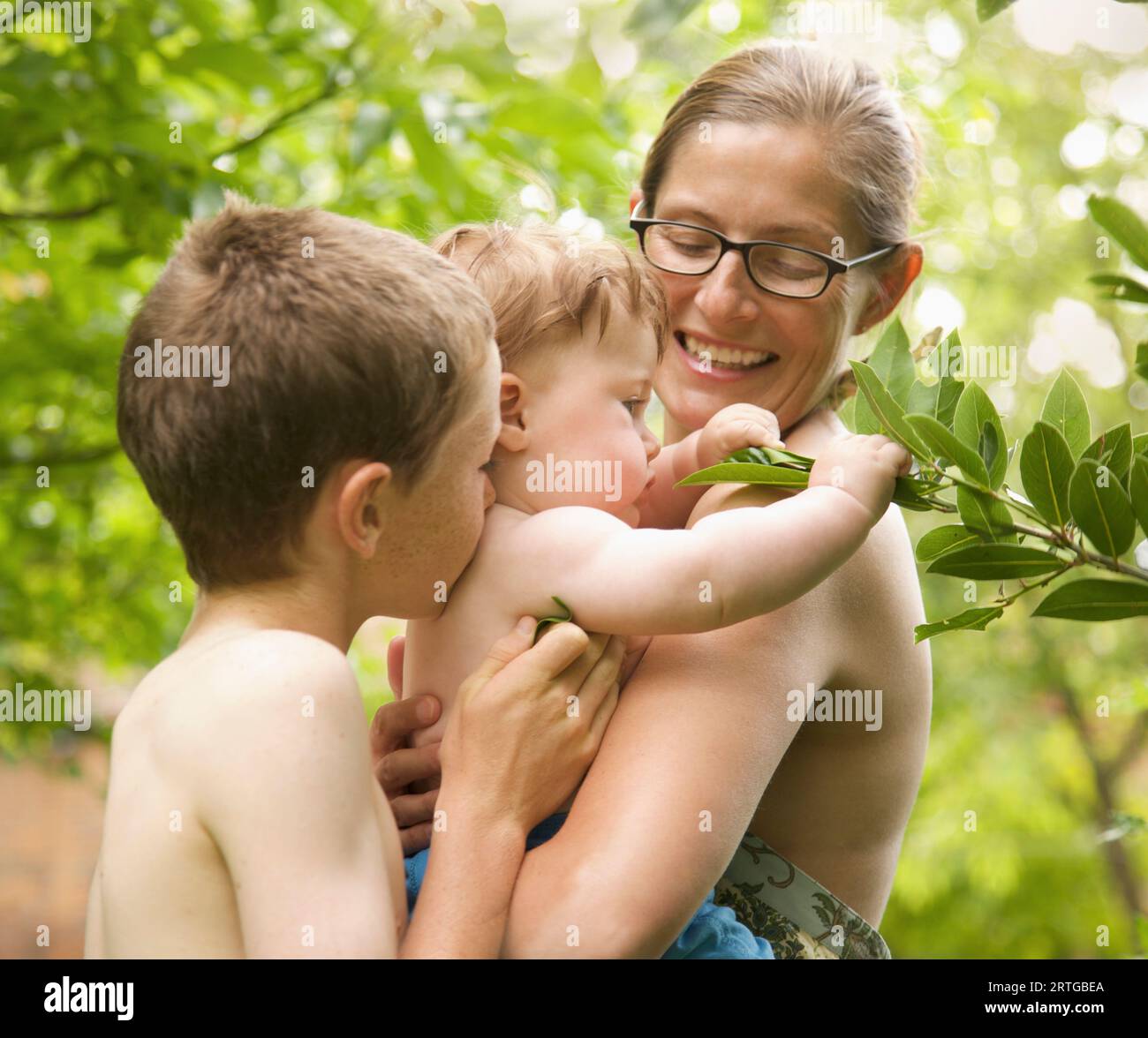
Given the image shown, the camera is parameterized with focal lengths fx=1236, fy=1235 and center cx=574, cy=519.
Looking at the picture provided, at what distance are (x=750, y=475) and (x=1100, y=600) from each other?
430mm

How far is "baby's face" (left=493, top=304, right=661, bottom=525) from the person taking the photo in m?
1.79

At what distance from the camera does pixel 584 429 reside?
1813mm

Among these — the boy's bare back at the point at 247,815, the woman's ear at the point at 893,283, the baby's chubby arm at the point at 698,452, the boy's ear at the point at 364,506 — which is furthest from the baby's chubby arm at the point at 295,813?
the woman's ear at the point at 893,283

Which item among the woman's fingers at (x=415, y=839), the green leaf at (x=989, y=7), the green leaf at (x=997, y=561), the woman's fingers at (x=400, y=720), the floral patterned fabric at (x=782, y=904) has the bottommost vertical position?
the floral patterned fabric at (x=782, y=904)

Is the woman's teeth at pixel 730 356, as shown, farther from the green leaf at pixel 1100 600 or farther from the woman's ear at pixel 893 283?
the green leaf at pixel 1100 600

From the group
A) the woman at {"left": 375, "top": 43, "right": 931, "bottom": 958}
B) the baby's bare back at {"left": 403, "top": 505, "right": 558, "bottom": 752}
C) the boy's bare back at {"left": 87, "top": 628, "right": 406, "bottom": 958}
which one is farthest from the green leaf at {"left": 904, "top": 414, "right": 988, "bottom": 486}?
the boy's bare back at {"left": 87, "top": 628, "right": 406, "bottom": 958}

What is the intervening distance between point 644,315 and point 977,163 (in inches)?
282

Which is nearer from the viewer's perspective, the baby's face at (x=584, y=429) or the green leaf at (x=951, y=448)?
the green leaf at (x=951, y=448)

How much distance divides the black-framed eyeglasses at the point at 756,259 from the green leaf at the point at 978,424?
2.21 ft

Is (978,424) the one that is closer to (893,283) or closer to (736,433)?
(736,433)

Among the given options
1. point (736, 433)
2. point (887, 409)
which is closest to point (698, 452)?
point (736, 433)

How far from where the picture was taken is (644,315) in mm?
1892

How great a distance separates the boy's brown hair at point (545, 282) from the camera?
1.81 meters

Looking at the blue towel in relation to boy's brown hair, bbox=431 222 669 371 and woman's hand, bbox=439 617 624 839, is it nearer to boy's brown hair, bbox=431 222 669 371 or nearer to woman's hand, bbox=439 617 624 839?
woman's hand, bbox=439 617 624 839
